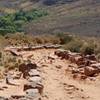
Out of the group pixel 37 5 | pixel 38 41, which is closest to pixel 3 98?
pixel 38 41

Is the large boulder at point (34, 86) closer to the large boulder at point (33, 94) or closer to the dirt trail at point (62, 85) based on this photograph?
the dirt trail at point (62, 85)

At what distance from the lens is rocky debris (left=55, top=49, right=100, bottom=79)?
723 inches

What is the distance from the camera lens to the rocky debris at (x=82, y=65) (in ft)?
60.3

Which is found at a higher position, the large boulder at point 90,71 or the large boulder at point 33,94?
the large boulder at point 33,94

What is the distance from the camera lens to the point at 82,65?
20219 millimetres

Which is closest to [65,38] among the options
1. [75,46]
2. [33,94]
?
[75,46]

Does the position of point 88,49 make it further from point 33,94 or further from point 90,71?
point 33,94

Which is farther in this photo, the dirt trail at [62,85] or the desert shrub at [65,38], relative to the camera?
the desert shrub at [65,38]

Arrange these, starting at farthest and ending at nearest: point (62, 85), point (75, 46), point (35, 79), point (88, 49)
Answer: point (75, 46) < point (88, 49) < point (62, 85) < point (35, 79)

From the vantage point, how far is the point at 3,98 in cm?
1224

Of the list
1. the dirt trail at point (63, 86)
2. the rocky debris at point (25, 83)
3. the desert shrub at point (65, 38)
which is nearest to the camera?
the rocky debris at point (25, 83)

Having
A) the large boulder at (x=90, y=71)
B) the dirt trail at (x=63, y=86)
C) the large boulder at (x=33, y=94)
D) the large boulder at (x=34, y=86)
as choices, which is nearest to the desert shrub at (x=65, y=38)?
the dirt trail at (x=63, y=86)

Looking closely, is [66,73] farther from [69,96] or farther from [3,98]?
[3,98]

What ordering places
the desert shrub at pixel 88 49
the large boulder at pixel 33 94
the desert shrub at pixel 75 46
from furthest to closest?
the desert shrub at pixel 75 46
the desert shrub at pixel 88 49
the large boulder at pixel 33 94
